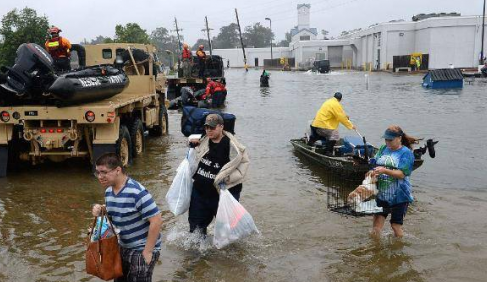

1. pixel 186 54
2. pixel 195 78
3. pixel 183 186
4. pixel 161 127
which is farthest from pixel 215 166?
pixel 186 54

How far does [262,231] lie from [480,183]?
16.3ft

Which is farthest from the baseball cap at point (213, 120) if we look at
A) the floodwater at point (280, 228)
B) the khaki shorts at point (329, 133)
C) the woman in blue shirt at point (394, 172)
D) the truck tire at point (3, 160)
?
the khaki shorts at point (329, 133)

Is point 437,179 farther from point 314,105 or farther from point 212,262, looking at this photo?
point 314,105

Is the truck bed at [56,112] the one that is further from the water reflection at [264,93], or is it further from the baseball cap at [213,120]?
the water reflection at [264,93]

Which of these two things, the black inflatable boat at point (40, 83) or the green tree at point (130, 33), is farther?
the green tree at point (130, 33)

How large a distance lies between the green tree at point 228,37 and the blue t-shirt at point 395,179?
15490 centimetres

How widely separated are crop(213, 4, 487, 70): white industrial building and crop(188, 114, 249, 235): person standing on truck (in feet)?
175

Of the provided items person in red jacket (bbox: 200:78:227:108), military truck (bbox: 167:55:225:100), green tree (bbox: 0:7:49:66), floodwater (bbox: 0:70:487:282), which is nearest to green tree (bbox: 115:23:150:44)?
green tree (bbox: 0:7:49:66)

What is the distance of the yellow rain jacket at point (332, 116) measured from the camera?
10156 mm

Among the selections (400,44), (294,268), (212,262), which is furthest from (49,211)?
(400,44)

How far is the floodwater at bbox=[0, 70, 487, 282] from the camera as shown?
5363 millimetres

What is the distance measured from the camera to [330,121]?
10414mm

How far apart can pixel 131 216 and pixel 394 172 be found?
2.98 meters

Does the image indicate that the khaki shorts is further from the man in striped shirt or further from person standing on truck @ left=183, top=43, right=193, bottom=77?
person standing on truck @ left=183, top=43, right=193, bottom=77
